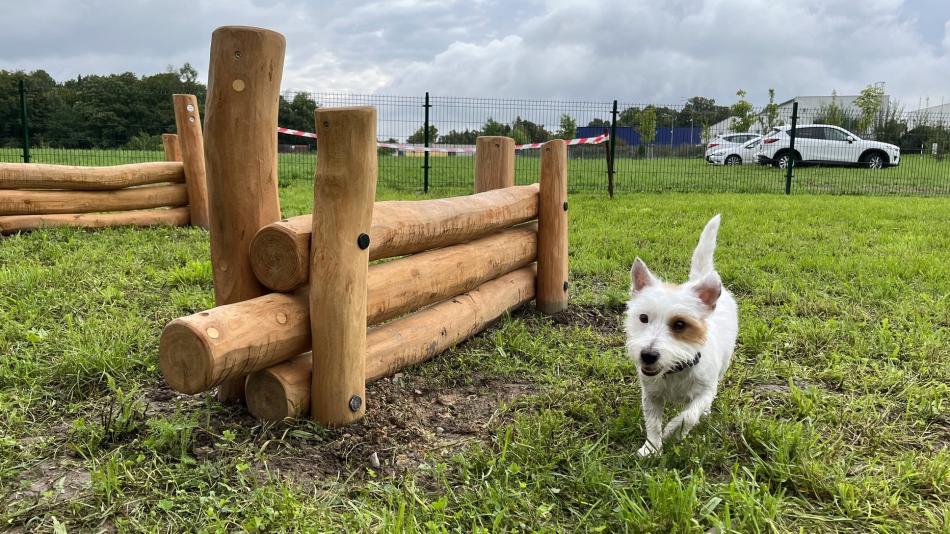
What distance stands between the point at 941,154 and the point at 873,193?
5.44 metres

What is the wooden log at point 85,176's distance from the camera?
7277 millimetres

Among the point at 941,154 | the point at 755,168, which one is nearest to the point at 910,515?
the point at 755,168

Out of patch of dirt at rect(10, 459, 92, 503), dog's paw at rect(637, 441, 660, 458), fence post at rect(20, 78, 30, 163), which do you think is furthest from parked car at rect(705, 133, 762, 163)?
patch of dirt at rect(10, 459, 92, 503)

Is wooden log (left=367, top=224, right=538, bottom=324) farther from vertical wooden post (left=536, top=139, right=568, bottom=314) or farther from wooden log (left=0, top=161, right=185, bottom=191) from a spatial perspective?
wooden log (left=0, top=161, right=185, bottom=191)

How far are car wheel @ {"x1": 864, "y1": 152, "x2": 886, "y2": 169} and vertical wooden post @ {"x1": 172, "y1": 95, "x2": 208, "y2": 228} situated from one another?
19.1 meters

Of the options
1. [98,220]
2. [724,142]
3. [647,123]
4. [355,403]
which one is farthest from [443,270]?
[647,123]

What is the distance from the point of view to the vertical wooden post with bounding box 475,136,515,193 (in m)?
5.54

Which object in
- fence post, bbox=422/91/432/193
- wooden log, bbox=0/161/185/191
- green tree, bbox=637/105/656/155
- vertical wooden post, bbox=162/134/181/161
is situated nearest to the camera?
wooden log, bbox=0/161/185/191

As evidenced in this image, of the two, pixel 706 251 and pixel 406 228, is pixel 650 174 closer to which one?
pixel 706 251

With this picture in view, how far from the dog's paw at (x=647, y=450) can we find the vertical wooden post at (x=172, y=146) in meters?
8.06

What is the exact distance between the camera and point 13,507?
2.39 meters

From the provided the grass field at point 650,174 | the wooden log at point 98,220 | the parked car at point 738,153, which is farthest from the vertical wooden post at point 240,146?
the parked car at point 738,153

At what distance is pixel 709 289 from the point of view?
2834mm

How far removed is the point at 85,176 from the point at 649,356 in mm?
7406
